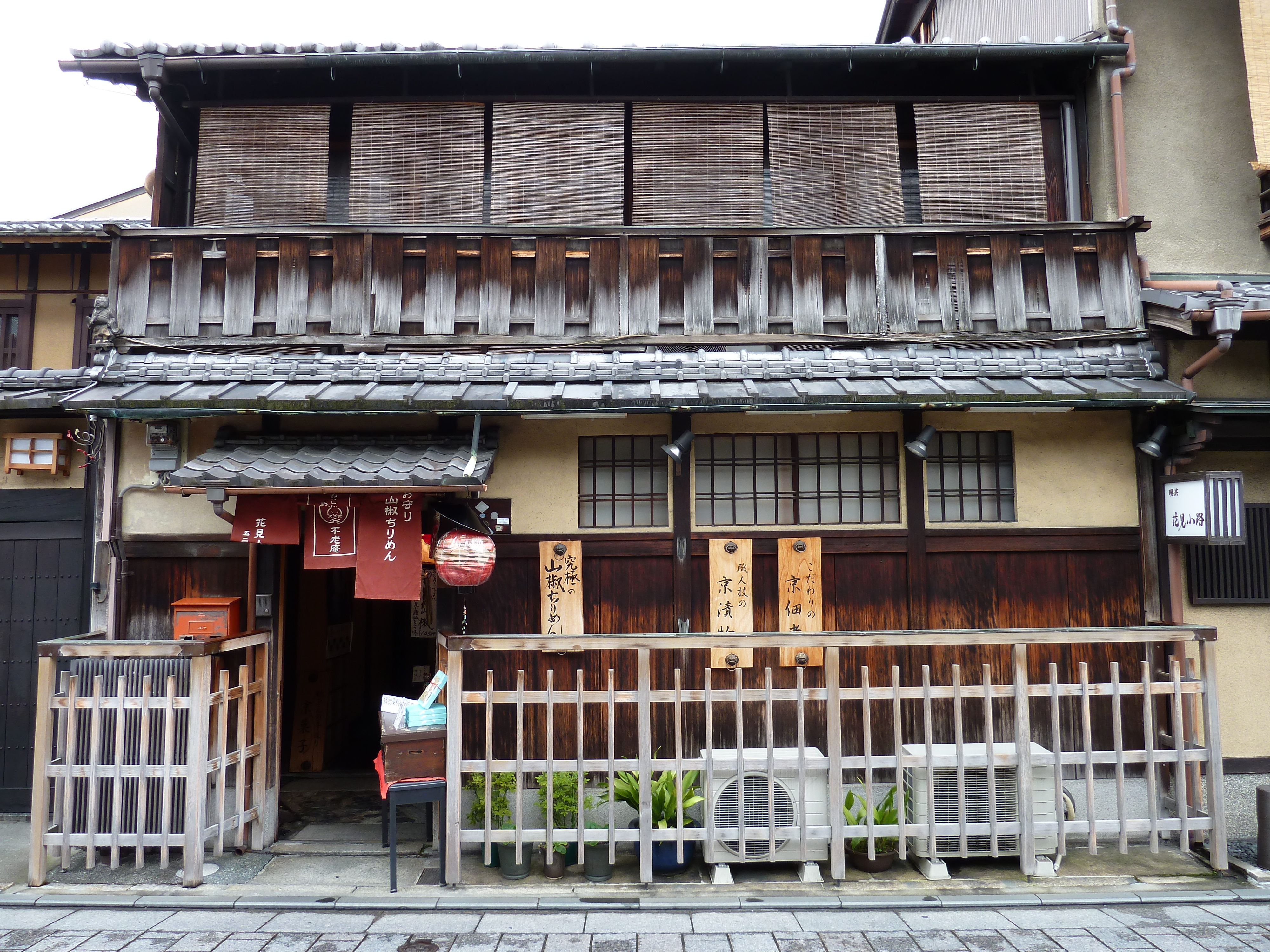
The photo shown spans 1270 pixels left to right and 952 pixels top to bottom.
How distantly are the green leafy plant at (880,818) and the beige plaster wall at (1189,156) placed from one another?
25.4 ft

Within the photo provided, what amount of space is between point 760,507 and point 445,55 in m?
6.95

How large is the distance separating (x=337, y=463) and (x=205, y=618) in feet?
8.63

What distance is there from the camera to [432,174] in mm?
9898

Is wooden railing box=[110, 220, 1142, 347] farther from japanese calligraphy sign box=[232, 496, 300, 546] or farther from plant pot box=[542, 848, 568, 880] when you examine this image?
plant pot box=[542, 848, 568, 880]

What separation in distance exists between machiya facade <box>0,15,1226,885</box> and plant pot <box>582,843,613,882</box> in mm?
564

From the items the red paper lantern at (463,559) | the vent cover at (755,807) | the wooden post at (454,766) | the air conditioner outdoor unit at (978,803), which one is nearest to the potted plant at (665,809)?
the vent cover at (755,807)

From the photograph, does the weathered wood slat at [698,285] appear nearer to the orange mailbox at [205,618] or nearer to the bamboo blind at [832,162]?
the bamboo blind at [832,162]

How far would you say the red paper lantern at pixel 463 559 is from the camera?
7.91 m

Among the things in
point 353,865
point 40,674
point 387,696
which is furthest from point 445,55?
point 353,865

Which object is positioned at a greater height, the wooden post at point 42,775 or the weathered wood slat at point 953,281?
the weathered wood slat at point 953,281

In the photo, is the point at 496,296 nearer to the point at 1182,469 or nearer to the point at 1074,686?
the point at 1074,686

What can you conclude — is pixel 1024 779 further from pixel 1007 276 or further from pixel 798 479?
pixel 1007 276

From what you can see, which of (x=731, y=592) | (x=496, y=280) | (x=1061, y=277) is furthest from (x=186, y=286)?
(x=1061, y=277)

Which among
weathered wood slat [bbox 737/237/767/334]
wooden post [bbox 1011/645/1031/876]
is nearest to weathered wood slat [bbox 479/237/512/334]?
weathered wood slat [bbox 737/237/767/334]
